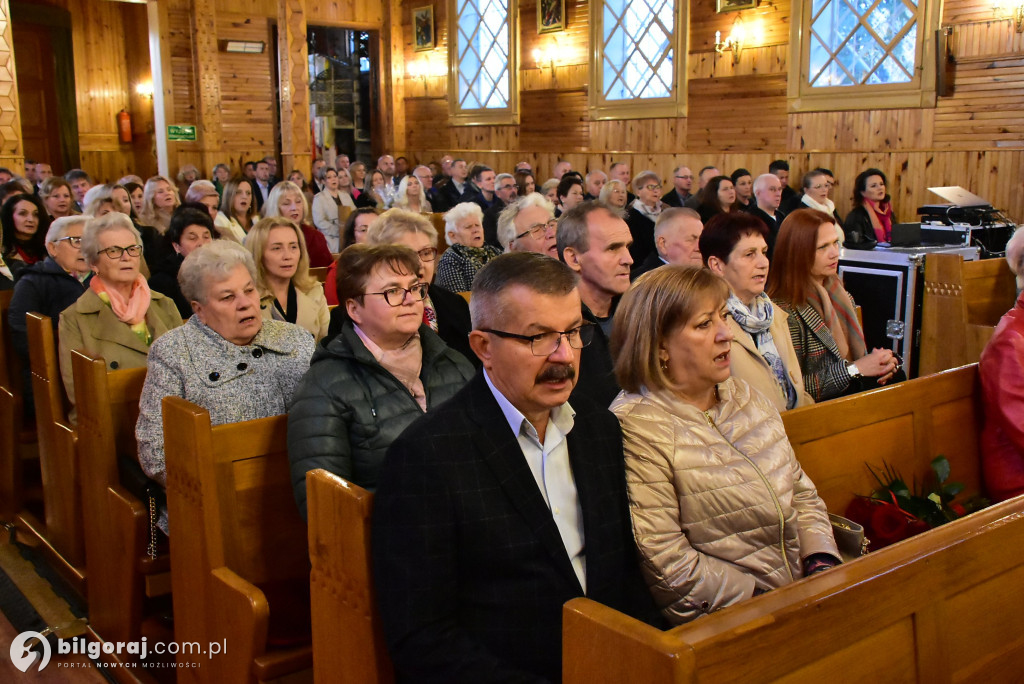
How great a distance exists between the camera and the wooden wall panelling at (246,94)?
1349 cm

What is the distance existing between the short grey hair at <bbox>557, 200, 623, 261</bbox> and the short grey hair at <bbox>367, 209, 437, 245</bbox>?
28.1 inches

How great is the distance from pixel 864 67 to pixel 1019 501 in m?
8.35

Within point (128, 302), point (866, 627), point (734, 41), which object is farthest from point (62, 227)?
point (734, 41)

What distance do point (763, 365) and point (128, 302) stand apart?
2289 mm

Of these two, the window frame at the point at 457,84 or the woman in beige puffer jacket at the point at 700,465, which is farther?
the window frame at the point at 457,84

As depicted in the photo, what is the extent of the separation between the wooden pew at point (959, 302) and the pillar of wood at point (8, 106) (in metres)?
9.20

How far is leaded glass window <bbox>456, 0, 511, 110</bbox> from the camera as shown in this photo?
1353cm

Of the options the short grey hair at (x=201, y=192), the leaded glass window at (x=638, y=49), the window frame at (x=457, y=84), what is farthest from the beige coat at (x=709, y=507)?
the window frame at (x=457, y=84)

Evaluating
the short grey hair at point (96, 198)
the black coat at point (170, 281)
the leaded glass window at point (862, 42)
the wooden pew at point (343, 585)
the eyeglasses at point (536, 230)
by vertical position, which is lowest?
the wooden pew at point (343, 585)

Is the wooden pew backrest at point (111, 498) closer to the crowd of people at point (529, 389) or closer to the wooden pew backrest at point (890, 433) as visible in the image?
the crowd of people at point (529, 389)

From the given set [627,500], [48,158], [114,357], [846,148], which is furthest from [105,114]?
[627,500]

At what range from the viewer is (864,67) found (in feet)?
29.8

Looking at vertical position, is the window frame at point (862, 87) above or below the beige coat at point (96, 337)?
above

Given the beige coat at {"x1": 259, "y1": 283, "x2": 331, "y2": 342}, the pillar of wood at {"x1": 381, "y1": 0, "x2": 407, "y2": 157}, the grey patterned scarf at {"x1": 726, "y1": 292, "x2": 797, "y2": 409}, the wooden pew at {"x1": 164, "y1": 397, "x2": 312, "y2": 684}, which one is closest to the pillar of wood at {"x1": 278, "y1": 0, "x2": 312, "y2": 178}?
the pillar of wood at {"x1": 381, "y1": 0, "x2": 407, "y2": 157}
